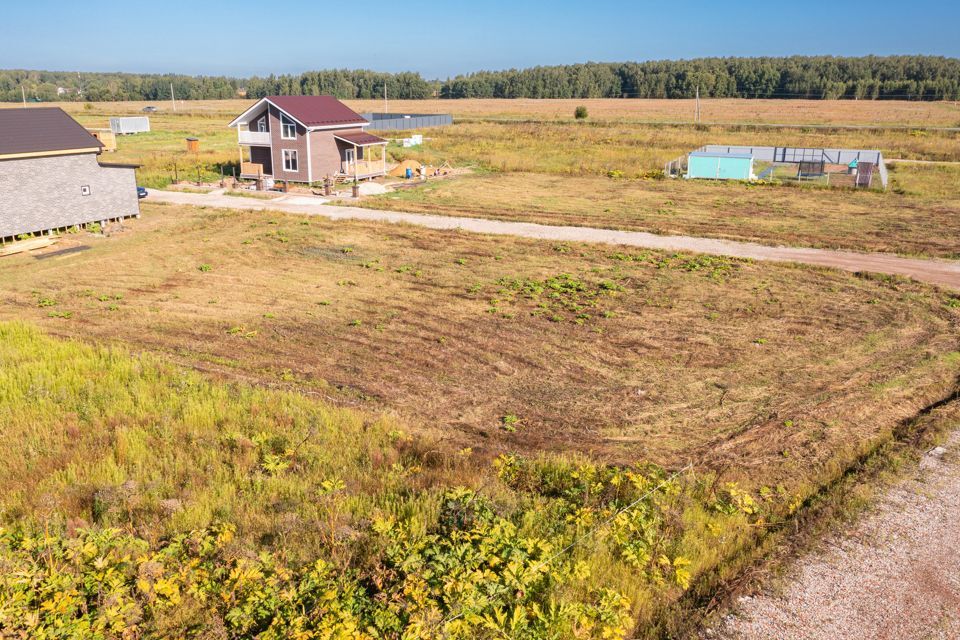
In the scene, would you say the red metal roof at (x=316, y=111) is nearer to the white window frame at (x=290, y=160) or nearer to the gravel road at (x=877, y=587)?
the white window frame at (x=290, y=160)

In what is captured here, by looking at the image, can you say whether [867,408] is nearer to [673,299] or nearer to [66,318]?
[673,299]

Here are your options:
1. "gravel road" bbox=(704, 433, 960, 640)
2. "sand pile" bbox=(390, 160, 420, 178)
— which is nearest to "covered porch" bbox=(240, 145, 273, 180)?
"sand pile" bbox=(390, 160, 420, 178)

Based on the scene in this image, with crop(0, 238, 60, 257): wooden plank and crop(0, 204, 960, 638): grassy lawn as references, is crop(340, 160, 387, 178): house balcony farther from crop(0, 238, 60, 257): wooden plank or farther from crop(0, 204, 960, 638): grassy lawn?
crop(0, 204, 960, 638): grassy lawn

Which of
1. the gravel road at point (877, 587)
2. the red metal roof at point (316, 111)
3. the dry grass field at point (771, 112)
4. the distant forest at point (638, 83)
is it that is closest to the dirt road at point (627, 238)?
the red metal roof at point (316, 111)

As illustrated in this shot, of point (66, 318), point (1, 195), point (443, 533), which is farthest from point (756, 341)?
point (1, 195)

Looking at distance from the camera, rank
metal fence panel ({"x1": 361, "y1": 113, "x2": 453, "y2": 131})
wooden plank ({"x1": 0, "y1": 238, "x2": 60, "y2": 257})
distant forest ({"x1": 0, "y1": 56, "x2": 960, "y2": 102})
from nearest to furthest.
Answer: wooden plank ({"x1": 0, "y1": 238, "x2": 60, "y2": 257})
metal fence panel ({"x1": 361, "y1": 113, "x2": 453, "y2": 131})
distant forest ({"x1": 0, "y1": 56, "x2": 960, "y2": 102})

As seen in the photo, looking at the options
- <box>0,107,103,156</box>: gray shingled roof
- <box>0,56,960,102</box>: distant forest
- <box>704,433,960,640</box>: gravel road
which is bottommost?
<box>704,433,960,640</box>: gravel road
